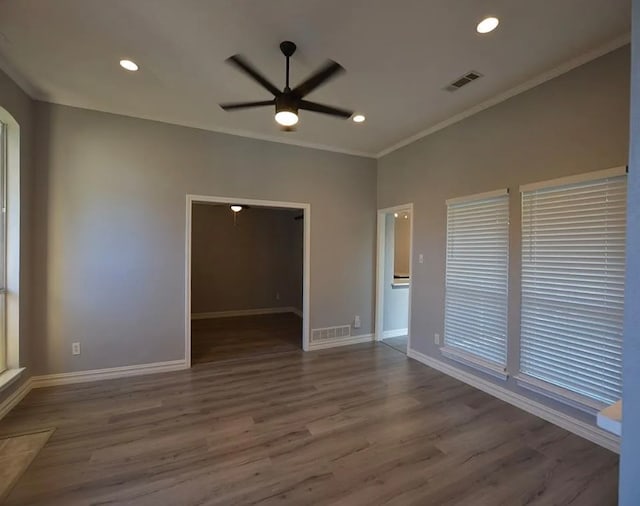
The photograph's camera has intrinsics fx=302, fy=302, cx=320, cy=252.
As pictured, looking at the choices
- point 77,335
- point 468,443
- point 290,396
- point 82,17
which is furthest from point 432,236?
point 77,335

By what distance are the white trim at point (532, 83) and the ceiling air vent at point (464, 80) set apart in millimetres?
489

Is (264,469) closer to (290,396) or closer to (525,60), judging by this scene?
(290,396)

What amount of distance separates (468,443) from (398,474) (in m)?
0.73

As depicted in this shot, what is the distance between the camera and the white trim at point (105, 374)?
3.25 metres

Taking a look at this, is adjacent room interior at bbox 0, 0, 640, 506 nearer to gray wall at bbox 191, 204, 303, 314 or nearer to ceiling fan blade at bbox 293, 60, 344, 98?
ceiling fan blade at bbox 293, 60, 344, 98

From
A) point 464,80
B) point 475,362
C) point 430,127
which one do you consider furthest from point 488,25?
point 475,362

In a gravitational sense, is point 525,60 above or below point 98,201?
above

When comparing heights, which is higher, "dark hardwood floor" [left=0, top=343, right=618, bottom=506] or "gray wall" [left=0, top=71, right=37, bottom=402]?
"gray wall" [left=0, top=71, right=37, bottom=402]

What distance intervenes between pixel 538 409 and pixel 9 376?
4871 mm

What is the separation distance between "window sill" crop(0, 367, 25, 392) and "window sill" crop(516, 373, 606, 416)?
15.4 ft

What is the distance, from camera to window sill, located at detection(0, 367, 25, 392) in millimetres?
2658

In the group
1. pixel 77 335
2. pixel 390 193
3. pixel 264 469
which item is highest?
pixel 390 193

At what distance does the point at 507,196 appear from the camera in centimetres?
305

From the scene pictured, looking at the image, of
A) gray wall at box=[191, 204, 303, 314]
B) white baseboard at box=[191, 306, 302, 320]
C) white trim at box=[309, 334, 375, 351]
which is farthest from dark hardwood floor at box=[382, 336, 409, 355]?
gray wall at box=[191, 204, 303, 314]
